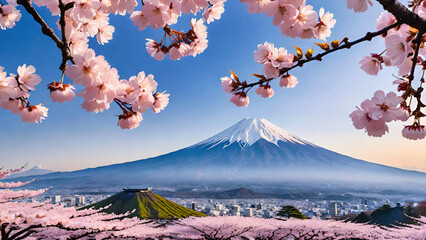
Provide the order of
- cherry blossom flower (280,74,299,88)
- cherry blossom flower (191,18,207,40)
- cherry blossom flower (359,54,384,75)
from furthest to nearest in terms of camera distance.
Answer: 1. cherry blossom flower (280,74,299,88)
2. cherry blossom flower (191,18,207,40)
3. cherry blossom flower (359,54,384,75)

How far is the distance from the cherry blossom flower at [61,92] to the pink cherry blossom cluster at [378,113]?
1.29 meters

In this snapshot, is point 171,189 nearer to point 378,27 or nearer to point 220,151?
point 220,151

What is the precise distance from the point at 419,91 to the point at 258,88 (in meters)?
0.88

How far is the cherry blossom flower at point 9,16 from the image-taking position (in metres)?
1.68

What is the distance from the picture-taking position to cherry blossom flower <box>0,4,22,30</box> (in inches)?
66.2

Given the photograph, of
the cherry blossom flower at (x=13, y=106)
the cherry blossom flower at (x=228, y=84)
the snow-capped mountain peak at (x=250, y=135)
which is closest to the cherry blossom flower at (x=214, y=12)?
the cherry blossom flower at (x=228, y=84)

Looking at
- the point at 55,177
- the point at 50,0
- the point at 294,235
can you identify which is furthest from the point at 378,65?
the point at 55,177

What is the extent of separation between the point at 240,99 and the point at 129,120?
2.33 feet

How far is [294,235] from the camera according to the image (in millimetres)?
6602

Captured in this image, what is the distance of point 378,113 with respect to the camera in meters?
1.17

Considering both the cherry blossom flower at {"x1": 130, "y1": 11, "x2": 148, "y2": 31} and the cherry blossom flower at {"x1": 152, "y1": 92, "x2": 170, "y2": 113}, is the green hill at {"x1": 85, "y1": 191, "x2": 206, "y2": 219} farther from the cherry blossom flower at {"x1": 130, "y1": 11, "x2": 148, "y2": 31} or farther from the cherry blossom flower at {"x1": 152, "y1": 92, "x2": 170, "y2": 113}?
the cherry blossom flower at {"x1": 130, "y1": 11, "x2": 148, "y2": 31}

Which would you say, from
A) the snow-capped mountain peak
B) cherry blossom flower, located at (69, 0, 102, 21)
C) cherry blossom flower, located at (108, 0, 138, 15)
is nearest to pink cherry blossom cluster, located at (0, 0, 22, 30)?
cherry blossom flower, located at (69, 0, 102, 21)

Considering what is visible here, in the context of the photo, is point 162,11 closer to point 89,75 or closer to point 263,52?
point 89,75

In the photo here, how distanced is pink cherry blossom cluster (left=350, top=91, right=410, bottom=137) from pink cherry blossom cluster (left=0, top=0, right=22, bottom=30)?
77.5 inches
